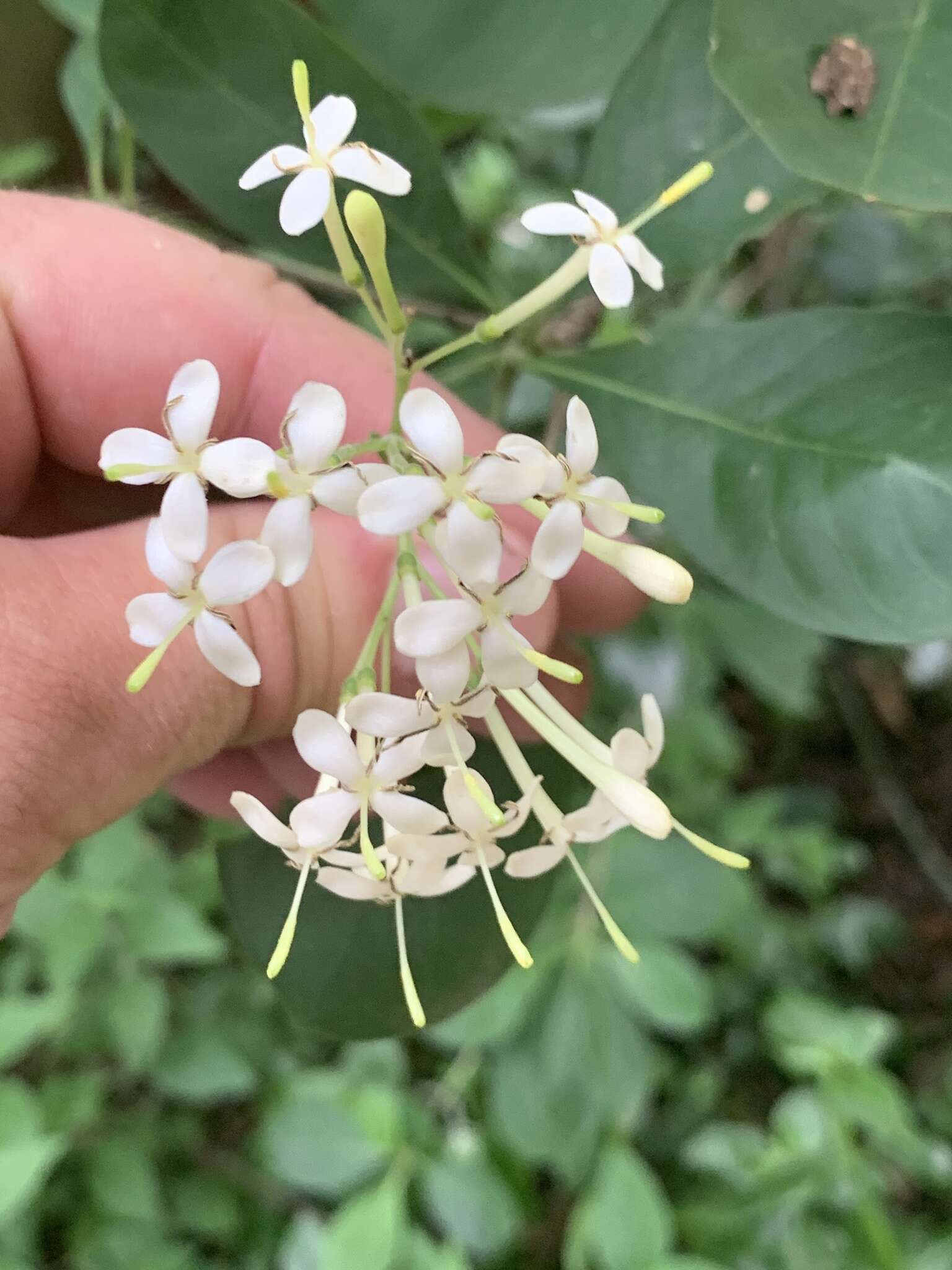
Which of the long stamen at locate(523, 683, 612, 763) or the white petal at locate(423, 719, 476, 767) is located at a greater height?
the white petal at locate(423, 719, 476, 767)

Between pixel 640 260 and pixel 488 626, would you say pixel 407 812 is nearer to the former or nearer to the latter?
pixel 488 626

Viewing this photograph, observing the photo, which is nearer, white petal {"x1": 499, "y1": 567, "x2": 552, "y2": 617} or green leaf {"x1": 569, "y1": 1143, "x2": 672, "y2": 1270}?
white petal {"x1": 499, "y1": 567, "x2": 552, "y2": 617}

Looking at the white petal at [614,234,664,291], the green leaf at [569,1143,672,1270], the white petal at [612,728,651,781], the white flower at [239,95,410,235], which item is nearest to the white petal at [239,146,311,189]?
the white flower at [239,95,410,235]

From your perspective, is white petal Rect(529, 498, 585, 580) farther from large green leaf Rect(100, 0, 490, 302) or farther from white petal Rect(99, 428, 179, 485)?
large green leaf Rect(100, 0, 490, 302)

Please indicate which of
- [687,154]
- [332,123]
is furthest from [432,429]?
[687,154]

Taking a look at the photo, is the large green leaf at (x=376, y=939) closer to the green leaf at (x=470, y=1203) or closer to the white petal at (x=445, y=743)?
the white petal at (x=445, y=743)

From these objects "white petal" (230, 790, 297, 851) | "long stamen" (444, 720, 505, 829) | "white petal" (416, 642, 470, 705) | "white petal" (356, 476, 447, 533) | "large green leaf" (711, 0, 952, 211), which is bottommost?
"white petal" (230, 790, 297, 851)
